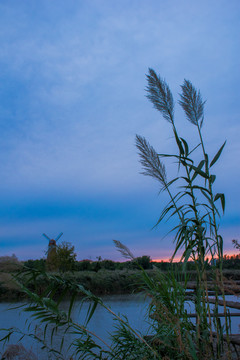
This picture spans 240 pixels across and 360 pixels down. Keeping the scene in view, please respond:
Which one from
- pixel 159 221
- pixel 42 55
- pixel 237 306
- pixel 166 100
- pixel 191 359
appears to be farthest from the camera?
pixel 42 55

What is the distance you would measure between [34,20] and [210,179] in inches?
231

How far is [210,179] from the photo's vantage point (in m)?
2.33

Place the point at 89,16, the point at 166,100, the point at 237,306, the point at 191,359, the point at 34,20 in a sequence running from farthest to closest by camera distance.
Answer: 1. the point at 34,20
2. the point at 89,16
3. the point at 237,306
4. the point at 166,100
5. the point at 191,359

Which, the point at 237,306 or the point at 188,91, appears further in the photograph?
the point at 237,306

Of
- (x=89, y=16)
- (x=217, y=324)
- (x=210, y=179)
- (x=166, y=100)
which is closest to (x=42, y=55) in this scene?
(x=89, y=16)

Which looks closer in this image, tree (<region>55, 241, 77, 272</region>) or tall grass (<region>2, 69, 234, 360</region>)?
tall grass (<region>2, 69, 234, 360</region>)

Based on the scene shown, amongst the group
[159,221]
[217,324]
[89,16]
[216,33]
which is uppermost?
[89,16]

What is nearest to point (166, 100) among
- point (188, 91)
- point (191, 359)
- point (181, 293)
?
point (188, 91)

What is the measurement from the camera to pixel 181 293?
2363 millimetres

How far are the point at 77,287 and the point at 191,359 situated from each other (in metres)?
0.81

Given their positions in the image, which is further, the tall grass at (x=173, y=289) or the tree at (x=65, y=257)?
the tree at (x=65, y=257)

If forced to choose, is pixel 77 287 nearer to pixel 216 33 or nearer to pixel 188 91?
pixel 188 91

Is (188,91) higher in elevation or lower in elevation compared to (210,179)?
higher

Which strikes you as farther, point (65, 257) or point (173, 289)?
point (65, 257)
